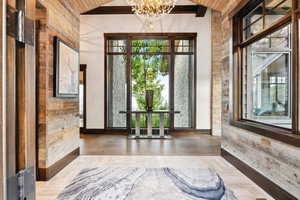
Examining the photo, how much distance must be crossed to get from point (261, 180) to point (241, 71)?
1.64m

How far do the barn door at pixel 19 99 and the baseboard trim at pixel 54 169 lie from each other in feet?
8.11

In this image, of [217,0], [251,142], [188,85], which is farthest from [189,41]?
[251,142]

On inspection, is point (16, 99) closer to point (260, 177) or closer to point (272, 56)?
point (260, 177)

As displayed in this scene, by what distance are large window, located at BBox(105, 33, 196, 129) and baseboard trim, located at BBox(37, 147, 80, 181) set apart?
2.88m

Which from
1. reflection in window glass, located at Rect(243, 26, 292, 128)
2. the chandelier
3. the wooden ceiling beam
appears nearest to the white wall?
the wooden ceiling beam

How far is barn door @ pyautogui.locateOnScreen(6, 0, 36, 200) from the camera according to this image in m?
0.42

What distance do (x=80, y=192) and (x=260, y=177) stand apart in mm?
2124

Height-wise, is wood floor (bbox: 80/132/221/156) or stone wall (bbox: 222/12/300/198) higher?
stone wall (bbox: 222/12/300/198)

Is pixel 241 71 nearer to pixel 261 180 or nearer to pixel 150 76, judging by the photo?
pixel 261 180

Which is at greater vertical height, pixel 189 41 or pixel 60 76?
pixel 189 41

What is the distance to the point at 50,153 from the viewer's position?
2.71 m

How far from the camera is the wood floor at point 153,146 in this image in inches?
158

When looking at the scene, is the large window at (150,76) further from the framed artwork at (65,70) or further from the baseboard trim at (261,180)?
the baseboard trim at (261,180)

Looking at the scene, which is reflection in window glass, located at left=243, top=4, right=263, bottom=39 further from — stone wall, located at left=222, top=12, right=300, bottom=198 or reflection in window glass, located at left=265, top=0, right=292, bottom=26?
stone wall, located at left=222, top=12, right=300, bottom=198
